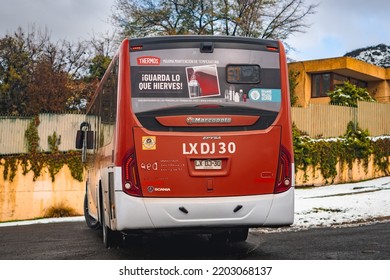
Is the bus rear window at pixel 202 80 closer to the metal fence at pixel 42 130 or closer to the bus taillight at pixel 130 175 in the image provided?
the bus taillight at pixel 130 175

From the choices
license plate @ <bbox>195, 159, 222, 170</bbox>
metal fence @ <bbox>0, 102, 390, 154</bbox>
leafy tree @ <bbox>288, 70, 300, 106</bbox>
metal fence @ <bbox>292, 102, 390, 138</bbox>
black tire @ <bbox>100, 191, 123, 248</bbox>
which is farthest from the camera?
leafy tree @ <bbox>288, 70, 300, 106</bbox>

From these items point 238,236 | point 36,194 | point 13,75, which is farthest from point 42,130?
point 238,236

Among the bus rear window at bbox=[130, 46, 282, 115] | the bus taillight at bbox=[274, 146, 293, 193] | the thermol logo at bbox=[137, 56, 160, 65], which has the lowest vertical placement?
the bus taillight at bbox=[274, 146, 293, 193]

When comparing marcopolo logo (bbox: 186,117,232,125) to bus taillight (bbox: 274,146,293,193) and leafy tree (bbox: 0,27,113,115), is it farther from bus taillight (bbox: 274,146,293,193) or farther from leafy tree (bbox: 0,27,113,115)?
leafy tree (bbox: 0,27,113,115)

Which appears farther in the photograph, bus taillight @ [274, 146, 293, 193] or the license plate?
bus taillight @ [274, 146, 293, 193]

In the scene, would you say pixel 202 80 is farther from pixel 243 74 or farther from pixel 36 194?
pixel 36 194

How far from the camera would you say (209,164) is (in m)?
8.49

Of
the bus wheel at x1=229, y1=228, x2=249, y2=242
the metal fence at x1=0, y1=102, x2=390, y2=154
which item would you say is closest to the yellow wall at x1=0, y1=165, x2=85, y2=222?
the metal fence at x1=0, y1=102, x2=390, y2=154

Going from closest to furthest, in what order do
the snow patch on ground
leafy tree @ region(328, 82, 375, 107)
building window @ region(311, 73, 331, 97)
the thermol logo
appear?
the thermol logo < the snow patch on ground < leafy tree @ region(328, 82, 375, 107) < building window @ region(311, 73, 331, 97)

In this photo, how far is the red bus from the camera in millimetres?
8367

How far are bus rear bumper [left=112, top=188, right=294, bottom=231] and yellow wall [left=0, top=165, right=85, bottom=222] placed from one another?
1578 centimetres

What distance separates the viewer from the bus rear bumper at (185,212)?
8.31 meters

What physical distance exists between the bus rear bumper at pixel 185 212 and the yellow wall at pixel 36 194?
51.8ft

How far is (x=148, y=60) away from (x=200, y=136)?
132cm
